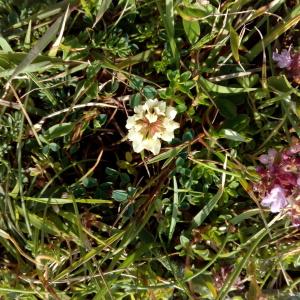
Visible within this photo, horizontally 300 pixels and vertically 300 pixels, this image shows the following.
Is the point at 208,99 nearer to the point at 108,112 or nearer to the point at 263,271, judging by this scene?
the point at 108,112

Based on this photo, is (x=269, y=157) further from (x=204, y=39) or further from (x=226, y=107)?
(x=204, y=39)

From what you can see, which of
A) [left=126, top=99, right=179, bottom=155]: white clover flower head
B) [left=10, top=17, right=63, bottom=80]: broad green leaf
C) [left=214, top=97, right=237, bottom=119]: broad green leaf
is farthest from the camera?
[left=214, top=97, right=237, bottom=119]: broad green leaf

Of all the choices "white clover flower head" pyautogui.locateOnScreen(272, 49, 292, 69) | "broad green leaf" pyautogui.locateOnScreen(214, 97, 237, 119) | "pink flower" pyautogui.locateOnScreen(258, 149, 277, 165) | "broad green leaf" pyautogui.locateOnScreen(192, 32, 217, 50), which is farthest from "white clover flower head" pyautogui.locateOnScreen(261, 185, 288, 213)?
"broad green leaf" pyautogui.locateOnScreen(192, 32, 217, 50)

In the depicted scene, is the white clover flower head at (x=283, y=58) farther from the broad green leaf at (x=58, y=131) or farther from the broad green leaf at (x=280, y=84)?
the broad green leaf at (x=58, y=131)

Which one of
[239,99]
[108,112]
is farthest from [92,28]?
[239,99]

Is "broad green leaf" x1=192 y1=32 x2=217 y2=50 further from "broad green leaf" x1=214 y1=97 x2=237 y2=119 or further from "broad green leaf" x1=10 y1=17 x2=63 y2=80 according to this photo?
"broad green leaf" x1=10 y1=17 x2=63 y2=80

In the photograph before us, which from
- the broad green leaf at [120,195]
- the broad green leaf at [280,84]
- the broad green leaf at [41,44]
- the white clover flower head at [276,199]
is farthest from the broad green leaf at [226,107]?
the broad green leaf at [41,44]
